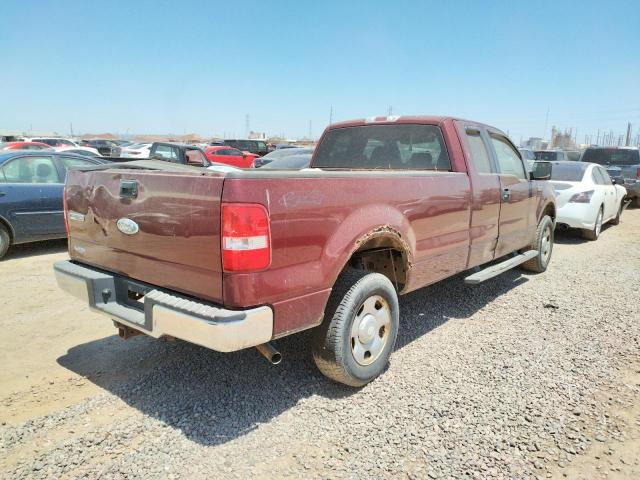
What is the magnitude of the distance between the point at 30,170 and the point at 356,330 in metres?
6.50

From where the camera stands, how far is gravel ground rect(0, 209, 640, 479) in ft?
8.57

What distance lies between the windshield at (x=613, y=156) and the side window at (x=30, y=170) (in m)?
15.9

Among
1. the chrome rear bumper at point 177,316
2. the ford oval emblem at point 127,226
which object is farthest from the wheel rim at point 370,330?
the ford oval emblem at point 127,226

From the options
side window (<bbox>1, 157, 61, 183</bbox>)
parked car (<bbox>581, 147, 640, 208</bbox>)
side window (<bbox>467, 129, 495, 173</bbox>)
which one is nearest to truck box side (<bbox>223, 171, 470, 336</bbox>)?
side window (<bbox>467, 129, 495, 173</bbox>)

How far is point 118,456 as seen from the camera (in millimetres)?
2639

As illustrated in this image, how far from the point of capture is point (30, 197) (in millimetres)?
7172

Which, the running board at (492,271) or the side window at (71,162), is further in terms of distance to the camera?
the side window at (71,162)

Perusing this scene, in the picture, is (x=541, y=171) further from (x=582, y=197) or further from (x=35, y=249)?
(x=35, y=249)

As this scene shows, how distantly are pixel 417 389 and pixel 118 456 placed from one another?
1.97 m

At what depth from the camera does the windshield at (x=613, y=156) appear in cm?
1541

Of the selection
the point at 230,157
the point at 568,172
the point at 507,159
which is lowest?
the point at 230,157

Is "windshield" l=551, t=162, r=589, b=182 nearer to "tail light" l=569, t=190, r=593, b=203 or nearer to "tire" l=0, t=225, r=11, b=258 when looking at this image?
"tail light" l=569, t=190, r=593, b=203

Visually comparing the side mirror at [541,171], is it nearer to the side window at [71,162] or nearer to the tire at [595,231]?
the tire at [595,231]

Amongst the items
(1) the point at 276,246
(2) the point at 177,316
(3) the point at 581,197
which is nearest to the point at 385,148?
(1) the point at 276,246
